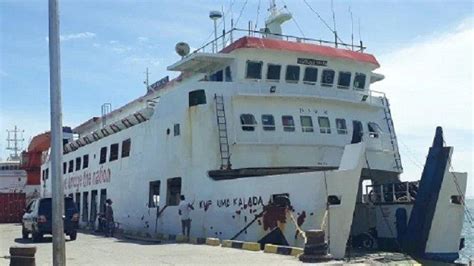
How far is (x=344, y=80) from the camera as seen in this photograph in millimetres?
20234

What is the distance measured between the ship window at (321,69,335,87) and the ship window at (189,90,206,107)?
166 inches

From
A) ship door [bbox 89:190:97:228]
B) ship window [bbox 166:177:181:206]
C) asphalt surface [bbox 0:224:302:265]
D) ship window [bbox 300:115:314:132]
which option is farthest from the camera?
ship door [bbox 89:190:97:228]

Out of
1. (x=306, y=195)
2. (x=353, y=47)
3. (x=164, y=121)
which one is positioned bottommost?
(x=306, y=195)

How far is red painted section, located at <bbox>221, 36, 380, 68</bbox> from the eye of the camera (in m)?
18.6

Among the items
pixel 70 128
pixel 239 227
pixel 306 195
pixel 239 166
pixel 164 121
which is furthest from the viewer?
pixel 70 128

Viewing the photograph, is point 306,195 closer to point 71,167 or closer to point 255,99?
point 255,99

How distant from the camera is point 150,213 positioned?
21.7 m

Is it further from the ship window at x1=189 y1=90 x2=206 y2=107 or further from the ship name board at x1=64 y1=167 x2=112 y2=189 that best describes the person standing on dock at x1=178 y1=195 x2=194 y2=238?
the ship name board at x1=64 y1=167 x2=112 y2=189

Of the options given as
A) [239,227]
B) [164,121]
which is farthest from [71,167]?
[239,227]

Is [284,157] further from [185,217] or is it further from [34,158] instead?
[34,158]

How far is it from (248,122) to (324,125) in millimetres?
2617

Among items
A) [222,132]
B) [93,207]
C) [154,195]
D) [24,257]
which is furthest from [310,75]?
[93,207]

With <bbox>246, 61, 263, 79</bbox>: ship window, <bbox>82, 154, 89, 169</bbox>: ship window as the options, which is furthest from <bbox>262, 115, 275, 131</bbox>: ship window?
<bbox>82, 154, 89, 169</bbox>: ship window

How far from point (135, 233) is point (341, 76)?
9950 mm
